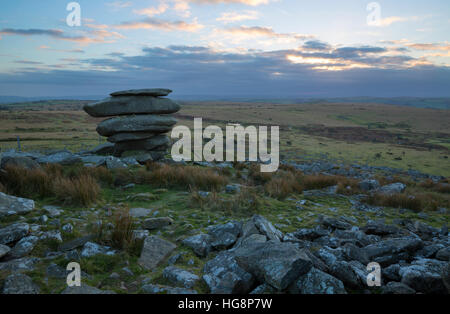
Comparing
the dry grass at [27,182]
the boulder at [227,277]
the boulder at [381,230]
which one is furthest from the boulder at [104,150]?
the boulder at [381,230]

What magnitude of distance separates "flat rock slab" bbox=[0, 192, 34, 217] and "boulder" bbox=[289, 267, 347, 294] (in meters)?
5.83

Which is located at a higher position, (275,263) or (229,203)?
(275,263)

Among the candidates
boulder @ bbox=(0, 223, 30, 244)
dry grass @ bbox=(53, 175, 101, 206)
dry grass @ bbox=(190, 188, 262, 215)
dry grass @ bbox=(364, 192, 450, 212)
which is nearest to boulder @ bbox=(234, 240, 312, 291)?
dry grass @ bbox=(190, 188, 262, 215)

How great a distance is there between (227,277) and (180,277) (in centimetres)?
67

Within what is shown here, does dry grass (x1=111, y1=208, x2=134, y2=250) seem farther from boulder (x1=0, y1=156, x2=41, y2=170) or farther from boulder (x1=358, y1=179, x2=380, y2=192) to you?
boulder (x1=358, y1=179, x2=380, y2=192)

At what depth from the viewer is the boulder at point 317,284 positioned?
3441 millimetres

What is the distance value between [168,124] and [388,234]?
12.6 metres

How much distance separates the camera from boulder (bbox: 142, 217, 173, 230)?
6066mm

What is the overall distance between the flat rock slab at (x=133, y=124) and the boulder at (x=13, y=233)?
10.7 meters

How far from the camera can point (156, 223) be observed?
6.16 meters

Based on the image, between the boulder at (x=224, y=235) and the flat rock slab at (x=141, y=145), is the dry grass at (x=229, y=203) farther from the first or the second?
the flat rock slab at (x=141, y=145)

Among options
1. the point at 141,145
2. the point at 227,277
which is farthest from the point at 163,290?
the point at 141,145

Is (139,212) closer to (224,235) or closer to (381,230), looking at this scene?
(224,235)

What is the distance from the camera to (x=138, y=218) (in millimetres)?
6633
